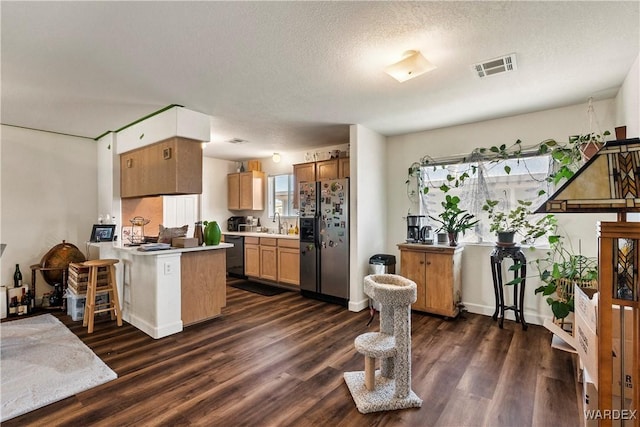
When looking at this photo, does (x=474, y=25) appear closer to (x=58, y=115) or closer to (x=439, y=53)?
(x=439, y=53)

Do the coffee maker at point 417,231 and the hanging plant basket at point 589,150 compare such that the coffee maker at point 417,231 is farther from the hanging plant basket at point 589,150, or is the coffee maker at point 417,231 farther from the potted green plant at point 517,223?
the hanging plant basket at point 589,150

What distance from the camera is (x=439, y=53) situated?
7.34ft

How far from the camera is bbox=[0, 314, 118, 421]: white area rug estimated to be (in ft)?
6.86

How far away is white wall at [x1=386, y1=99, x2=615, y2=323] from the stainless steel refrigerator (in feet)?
2.79

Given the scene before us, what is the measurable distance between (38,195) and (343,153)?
4437mm

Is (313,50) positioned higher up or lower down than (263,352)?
higher up

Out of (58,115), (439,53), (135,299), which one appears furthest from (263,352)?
(58,115)

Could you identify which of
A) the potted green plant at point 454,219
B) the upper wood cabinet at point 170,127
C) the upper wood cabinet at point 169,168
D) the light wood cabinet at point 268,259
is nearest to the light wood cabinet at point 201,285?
the upper wood cabinet at point 169,168

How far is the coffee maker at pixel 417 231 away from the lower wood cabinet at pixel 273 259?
178cm

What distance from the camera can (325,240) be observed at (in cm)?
443

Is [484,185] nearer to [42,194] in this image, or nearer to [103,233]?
[103,233]

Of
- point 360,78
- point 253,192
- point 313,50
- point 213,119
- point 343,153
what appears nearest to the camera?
point 313,50

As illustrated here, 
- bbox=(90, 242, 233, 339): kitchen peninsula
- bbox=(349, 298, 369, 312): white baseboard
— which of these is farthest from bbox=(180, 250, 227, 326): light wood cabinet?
bbox=(349, 298, 369, 312): white baseboard

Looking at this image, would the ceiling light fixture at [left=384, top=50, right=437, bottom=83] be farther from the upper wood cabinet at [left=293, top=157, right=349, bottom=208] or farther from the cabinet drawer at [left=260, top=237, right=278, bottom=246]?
the cabinet drawer at [left=260, top=237, right=278, bottom=246]
